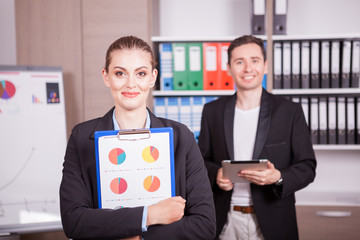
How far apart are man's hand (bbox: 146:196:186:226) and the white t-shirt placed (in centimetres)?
81

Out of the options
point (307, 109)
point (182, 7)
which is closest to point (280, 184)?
point (307, 109)

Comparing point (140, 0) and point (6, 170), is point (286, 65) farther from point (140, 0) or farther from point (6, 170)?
point (6, 170)

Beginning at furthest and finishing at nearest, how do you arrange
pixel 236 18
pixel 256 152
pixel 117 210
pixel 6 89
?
pixel 236 18, pixel 6 89, pixel 256 152, pixel 117 210

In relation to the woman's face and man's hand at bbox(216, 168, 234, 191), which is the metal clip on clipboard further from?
man's hand at bbox(216, 168, 234, 191)

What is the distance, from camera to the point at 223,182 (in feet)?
5.31

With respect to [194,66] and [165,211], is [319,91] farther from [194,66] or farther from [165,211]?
[165,211]

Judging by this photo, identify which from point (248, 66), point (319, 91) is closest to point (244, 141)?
point (248, 66)

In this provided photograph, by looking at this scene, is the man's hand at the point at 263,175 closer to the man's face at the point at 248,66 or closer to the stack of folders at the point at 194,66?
the man's face at the point at 248,66

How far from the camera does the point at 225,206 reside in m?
1.67

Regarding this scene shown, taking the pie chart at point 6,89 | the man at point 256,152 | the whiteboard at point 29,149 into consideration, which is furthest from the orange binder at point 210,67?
the pie chart at point 6,89

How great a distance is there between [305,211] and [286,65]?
111cm

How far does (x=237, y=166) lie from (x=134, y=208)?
2.35ft

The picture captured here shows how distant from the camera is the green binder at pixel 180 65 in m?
2.58

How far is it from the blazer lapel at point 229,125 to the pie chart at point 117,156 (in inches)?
34.1
